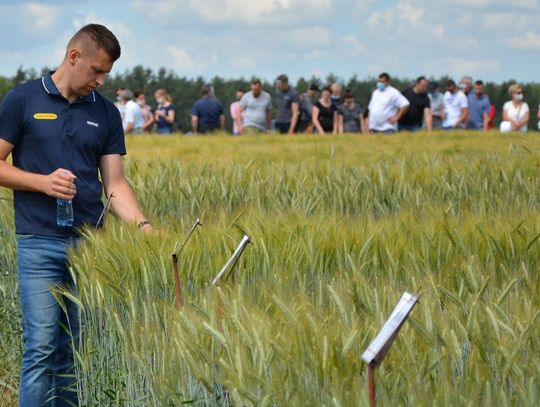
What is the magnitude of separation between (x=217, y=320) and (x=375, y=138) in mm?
12445

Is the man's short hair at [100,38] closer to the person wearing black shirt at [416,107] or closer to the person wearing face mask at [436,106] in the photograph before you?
the person wearing black shirt at [416,107]

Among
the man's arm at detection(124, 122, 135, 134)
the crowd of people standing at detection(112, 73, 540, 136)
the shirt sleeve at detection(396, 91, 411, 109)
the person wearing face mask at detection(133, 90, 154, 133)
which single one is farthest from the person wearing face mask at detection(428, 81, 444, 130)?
the man's arm at detection(124, 122, 135, 134)

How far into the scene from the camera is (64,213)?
15.0ft

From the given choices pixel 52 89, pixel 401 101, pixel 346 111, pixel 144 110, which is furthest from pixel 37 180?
pixel 144 110

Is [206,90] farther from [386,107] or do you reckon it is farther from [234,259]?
[234,259]

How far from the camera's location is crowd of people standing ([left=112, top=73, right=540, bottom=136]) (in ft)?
57.5

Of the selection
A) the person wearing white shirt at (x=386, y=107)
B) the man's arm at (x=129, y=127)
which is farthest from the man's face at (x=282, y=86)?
the man's arm at (x=129, y=127)

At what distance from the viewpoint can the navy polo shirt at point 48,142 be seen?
15.0 feet

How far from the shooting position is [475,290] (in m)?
3.42

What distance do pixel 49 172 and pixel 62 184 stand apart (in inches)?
11.2

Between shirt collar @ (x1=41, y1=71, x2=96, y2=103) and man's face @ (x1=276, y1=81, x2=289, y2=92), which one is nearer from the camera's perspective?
shirt collar @ (x1=41, y1=71, x2=96, y2=103)

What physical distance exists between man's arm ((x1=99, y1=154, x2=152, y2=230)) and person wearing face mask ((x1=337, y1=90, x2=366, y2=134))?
592 inches

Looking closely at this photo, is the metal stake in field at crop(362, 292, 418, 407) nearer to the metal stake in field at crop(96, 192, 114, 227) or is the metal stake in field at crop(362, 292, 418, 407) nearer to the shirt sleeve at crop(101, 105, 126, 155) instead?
the metal stake in field at crop(96, 192, 114, 227)

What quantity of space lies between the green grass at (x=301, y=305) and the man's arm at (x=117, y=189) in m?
0.12
